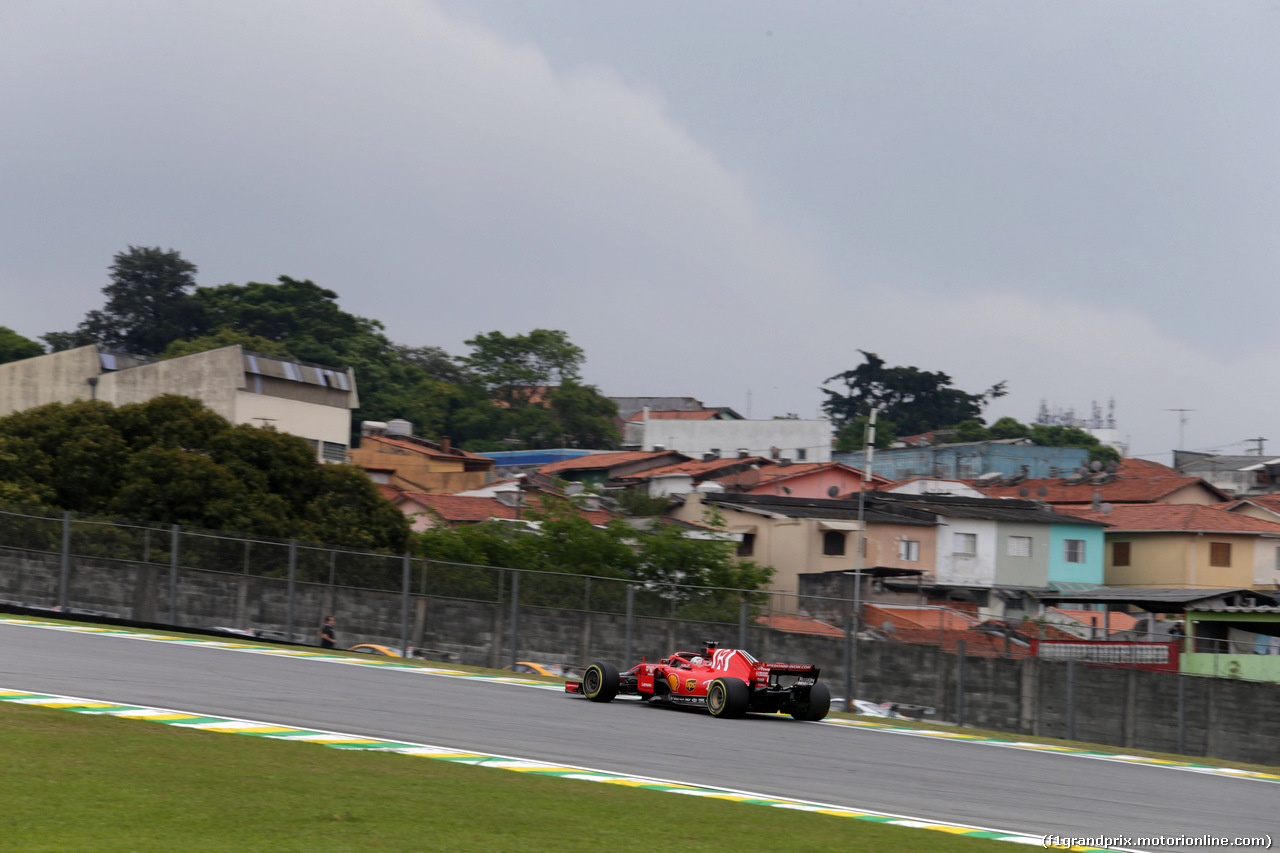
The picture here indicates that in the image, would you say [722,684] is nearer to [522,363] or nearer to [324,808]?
[324,808]

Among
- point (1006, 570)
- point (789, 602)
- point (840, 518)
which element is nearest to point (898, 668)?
point (789, 602)

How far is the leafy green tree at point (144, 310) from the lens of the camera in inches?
4018

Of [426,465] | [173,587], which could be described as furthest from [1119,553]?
[173,587]

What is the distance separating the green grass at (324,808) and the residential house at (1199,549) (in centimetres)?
5420

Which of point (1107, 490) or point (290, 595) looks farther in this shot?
point (1107, 490)

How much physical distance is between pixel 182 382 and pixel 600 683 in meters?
48.9

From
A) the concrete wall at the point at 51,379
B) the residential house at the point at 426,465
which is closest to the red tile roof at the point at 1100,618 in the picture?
the residential house at the point at 426,465

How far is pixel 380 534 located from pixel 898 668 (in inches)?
693

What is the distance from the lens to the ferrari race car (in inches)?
725

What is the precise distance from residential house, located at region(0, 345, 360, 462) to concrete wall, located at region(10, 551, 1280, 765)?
32860mm

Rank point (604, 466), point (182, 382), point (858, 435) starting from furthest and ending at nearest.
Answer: point (858, 435) < point (604, 466) < point (182, 382)

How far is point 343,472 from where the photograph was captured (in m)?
39.7

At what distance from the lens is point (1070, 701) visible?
2600 cm

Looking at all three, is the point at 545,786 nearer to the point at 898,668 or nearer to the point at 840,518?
the point at 898,668
